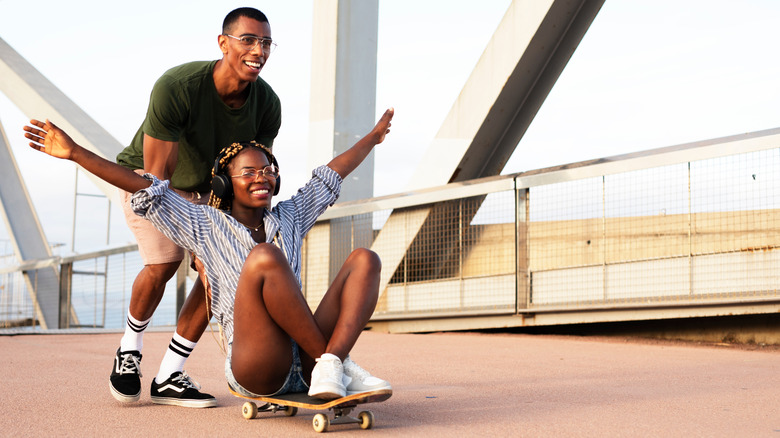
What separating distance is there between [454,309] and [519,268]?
804mm

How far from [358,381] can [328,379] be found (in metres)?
0.13

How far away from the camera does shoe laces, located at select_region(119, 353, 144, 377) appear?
3219 mm

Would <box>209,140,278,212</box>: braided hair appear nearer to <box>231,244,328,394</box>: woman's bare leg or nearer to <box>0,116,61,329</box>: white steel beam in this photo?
<box>231,244,328,394</box>: woman's bare leg

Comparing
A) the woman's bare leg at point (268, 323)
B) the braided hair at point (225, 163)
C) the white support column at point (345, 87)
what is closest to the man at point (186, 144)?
the braided hair at point (225, 163)

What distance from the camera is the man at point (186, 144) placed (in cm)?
313

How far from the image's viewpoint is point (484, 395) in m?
3.39

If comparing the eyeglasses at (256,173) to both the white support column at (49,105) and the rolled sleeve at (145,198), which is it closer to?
the rolled sleeve at (145,198)

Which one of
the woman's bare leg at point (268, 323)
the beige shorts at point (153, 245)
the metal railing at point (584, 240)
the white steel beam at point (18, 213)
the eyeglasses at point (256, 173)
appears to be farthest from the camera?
the white steel beam at point (18, 213)

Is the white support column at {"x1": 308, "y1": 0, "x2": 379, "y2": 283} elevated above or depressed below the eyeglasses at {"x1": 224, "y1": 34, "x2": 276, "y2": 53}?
above

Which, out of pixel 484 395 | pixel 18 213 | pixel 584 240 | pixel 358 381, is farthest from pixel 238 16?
pixel 18 213

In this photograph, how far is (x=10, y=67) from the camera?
12.7 meters

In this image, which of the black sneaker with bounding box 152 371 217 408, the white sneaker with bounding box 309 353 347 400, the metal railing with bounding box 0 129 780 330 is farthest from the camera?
the metal railing with bounding box 0 129 780 330

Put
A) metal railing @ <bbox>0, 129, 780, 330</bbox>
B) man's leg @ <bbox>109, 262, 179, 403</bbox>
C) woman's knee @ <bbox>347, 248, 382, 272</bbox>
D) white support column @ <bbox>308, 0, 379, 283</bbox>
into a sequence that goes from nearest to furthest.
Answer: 1. woman's knee @ <bbox>347, 248, 382, 272</bbox>
2. man's leg @ <bbox>109, 262, 179, 403</bbox>
3. metal railing @ <bbox>0, 129, 780, 330</bbox>
4. white support column @ <bbox>308, 0, 379, 283</bbox>

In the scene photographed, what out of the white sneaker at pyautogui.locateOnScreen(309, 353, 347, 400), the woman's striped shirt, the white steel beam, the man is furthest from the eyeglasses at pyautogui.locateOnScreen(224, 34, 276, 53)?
the white steel beam
